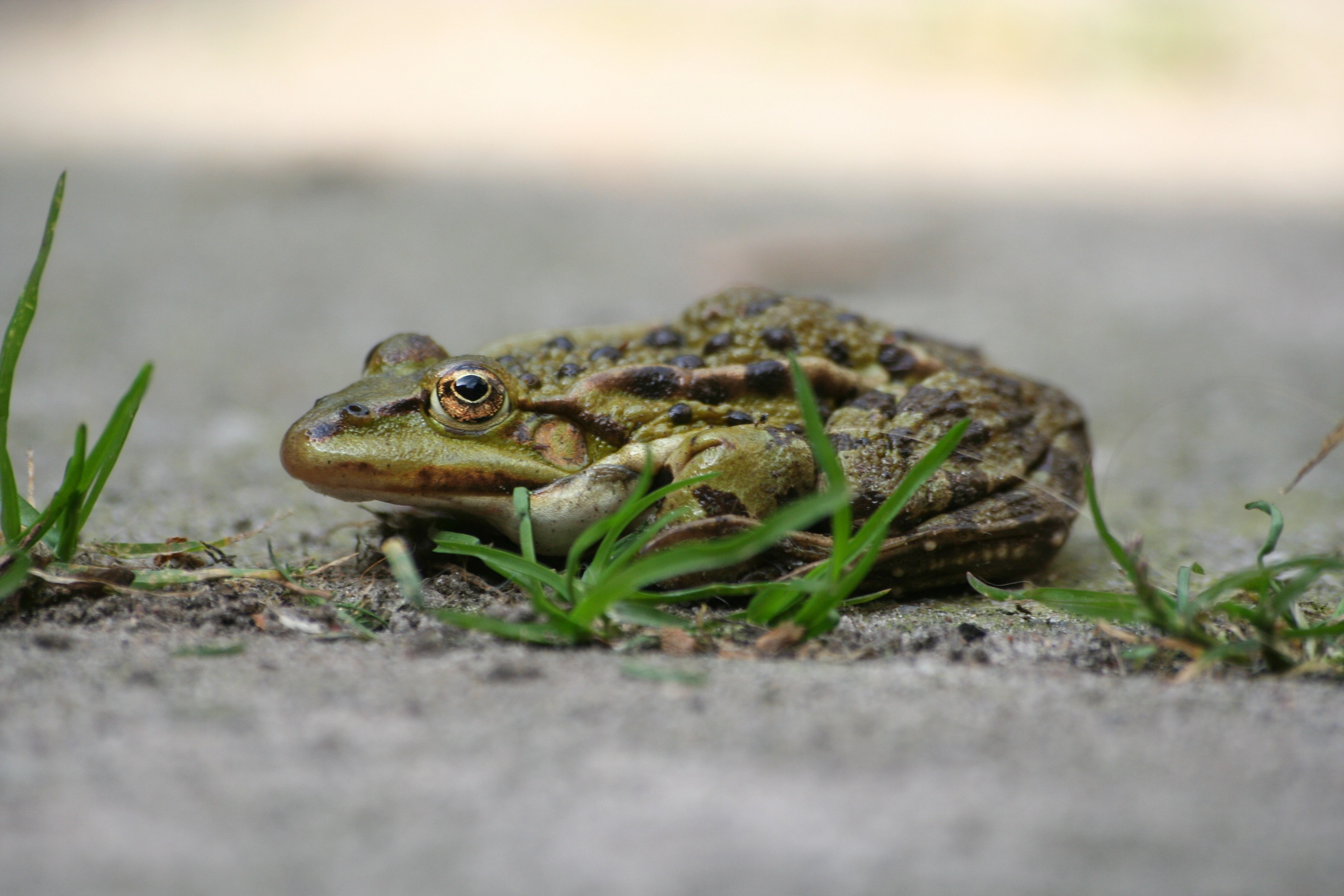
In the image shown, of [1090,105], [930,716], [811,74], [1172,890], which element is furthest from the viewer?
[811,74]

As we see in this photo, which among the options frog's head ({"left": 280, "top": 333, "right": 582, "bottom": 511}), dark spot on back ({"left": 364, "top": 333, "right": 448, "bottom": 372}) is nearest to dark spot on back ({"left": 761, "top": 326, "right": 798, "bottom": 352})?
frog's head ({"left": 280, "top": 333, "right": 582, "bottom": 511})

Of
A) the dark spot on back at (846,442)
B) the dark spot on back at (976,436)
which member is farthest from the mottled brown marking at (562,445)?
the dark spot on back at (976,436)

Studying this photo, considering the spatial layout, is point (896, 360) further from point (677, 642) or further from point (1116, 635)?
point (677, 642)

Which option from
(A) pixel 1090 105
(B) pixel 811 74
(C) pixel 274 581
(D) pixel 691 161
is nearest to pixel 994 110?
(A) pixel 1090 105

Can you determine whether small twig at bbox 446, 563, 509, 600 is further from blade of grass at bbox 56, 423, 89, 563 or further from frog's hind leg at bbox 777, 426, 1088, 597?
blade of grass at bbox 56, 423, 89, 563

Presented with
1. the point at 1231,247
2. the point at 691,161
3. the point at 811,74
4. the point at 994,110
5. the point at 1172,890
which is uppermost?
the point at 811,74

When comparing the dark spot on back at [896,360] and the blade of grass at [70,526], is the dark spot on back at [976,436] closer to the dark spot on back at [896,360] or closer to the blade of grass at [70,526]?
the dark spot on back at [896,360]

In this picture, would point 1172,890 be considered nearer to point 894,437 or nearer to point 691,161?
point 894,437
